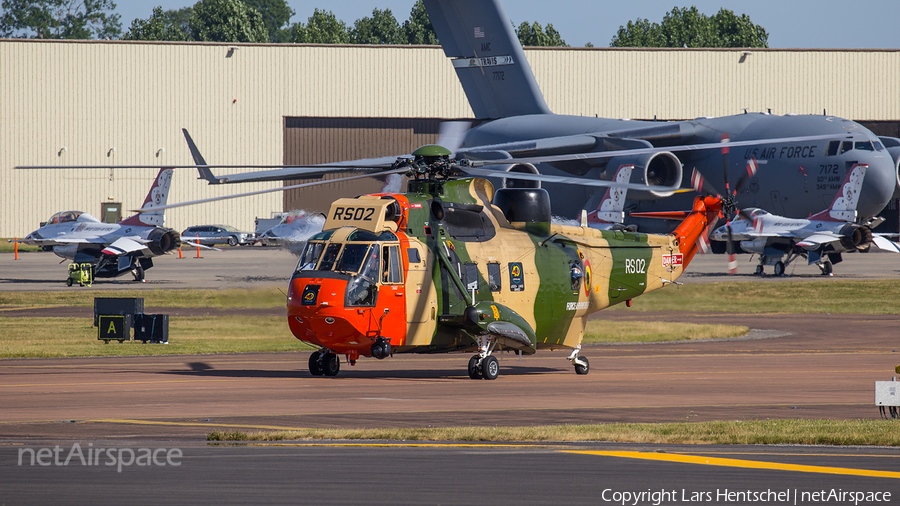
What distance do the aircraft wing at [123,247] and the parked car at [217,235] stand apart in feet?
92.1

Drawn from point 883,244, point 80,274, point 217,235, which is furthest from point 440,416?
point 217,235

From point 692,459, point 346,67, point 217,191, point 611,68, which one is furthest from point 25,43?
point 692,459

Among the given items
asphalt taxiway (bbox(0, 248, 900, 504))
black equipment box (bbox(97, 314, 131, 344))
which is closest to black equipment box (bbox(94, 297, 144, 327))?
black equipment box (bbox(97, 314, 131, 344))

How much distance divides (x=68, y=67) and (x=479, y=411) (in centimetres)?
6202

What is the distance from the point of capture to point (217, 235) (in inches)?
2859

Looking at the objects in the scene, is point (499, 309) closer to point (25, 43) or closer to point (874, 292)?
point (874, 292)

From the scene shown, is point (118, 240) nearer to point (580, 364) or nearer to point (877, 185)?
point (580, 364)

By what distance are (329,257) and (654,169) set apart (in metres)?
22.2

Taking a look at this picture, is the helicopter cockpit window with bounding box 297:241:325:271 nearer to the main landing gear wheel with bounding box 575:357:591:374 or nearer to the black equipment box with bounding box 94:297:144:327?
the main landing gear wheel with bounding box 575:357:591:374

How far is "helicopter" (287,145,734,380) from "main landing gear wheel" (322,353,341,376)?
20 millimetres

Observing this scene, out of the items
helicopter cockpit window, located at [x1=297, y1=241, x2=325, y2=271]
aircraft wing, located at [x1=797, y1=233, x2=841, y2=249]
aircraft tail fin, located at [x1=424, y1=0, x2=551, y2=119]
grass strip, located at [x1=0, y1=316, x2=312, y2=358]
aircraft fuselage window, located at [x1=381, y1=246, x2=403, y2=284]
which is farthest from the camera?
aircraft tail fin, located at [x1=424, y1=0, x2=551, y2=119]

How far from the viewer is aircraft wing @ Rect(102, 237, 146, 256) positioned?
42469mm

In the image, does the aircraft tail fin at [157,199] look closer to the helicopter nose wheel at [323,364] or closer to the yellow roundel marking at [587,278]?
the helicopter nose wheel at [323,364]

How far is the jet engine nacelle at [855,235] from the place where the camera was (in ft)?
133
